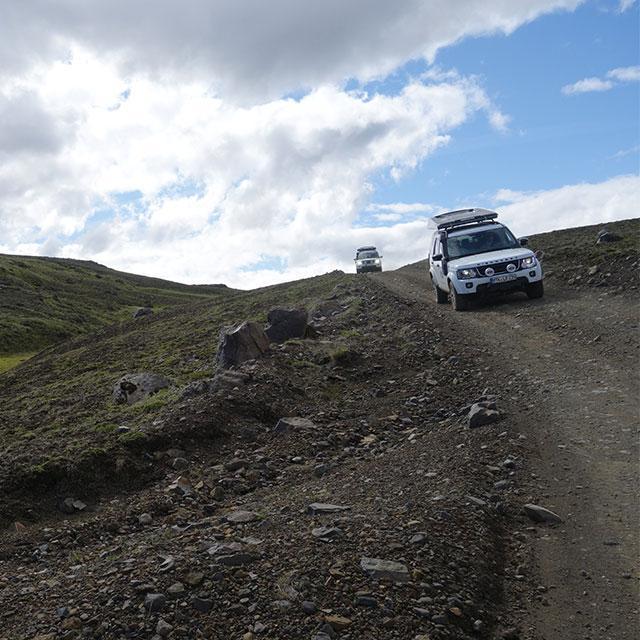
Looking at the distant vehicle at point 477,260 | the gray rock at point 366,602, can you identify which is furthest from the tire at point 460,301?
the gray rock at point 366,602

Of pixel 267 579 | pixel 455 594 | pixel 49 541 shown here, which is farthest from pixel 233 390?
pixel 455 594

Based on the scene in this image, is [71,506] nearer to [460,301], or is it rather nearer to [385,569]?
[385,569]

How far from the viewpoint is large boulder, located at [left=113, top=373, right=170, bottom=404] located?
46.5ft

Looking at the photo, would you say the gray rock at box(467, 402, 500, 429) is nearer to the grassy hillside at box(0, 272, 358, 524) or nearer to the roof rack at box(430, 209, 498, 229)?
the grassy hillside at box(0, 272, 358, 524)

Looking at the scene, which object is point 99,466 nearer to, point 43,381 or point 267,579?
point 267,579

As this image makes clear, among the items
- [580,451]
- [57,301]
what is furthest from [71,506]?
[57,301]

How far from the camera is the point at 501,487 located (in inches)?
260

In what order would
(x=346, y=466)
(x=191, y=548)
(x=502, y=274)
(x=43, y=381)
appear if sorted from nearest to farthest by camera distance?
(x=191, y=548) < (x=346, y=466) < (x=502, y=274) < (x=43, y=381)

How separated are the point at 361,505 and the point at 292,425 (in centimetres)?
381

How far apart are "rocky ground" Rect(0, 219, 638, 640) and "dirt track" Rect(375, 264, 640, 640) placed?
0.08 feet

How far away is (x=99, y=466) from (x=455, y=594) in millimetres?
6338

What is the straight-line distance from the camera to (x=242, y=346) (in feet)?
47.1

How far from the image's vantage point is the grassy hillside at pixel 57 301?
72875 millimetres

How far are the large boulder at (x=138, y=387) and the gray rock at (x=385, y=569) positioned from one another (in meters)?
9.86
